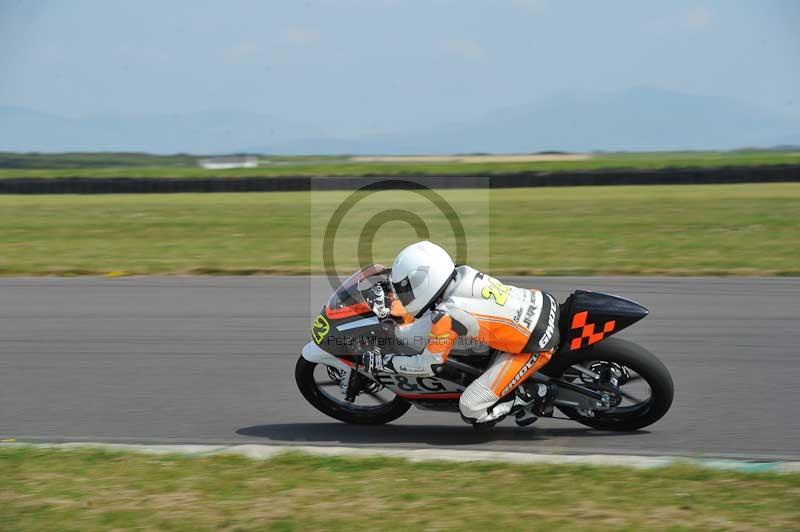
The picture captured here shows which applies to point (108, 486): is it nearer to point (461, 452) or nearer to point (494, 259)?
point (461, 452)

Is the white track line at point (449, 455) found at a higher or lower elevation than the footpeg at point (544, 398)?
lower

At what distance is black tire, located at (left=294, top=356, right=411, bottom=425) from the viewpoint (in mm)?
6555

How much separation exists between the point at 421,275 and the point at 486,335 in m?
0.58

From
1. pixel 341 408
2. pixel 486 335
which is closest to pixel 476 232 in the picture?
pixel 341 408

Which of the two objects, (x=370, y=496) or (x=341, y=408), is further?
(x=341, y=408)

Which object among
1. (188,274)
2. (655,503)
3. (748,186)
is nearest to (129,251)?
(188,274)

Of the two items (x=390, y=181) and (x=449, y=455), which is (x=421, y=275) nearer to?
(x=449, y=455)

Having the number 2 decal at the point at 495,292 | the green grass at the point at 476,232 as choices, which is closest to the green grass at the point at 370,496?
the number 2 decal at the point at 495,292

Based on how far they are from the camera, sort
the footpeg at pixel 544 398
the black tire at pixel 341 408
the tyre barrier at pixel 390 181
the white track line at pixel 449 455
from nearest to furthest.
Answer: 1. the white track line at pixel 449 455
2. the footpeg at pixel 544 398
3. the black tire at pixel 341 408
4. the tyre barrier at pixel 390 181

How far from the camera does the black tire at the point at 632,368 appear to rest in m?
5.95

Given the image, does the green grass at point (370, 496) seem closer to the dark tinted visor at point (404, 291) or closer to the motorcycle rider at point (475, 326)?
the motorcycle rider at point (475, 326)

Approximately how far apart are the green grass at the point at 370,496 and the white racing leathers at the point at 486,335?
77 cm

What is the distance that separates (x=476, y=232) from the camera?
66.9ft

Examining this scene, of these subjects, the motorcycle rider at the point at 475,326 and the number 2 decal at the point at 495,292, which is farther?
the number 2 decal at the point at 495,292
